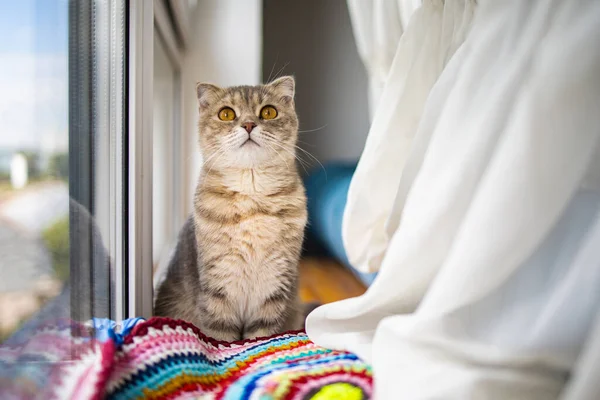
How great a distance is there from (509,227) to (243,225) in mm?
743

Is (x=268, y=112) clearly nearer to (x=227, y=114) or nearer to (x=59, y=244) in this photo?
(x=227, y=114)

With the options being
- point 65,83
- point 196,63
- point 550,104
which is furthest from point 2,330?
point 196,63

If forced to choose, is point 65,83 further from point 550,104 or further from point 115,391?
point 550,104

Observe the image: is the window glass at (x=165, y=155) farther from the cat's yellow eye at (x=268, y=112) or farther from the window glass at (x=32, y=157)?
the window glass at (x=32, y=157)

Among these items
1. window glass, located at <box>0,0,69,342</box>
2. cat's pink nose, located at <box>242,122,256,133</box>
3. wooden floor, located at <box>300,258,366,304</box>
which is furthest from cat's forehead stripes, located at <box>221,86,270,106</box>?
wooden floor, located at <box>300,258,366,304</box>

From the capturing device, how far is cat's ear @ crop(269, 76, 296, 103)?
1408 mm

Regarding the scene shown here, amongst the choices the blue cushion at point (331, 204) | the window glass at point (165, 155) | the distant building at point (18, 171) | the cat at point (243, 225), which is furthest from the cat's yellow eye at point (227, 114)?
the blue cushion at point (331, 204)

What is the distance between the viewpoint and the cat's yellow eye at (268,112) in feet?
4.45

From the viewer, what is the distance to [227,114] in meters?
1.34

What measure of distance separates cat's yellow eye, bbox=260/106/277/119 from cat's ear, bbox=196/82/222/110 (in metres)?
0.15

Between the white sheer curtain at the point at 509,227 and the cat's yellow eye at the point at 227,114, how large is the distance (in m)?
0.77

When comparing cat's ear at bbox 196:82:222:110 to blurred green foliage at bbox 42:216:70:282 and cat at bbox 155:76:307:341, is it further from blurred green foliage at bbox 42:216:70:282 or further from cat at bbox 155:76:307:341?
blurred green foliage at bbox 42:216:70:282

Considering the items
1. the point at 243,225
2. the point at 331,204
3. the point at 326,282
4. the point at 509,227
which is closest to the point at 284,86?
the point at 243,225

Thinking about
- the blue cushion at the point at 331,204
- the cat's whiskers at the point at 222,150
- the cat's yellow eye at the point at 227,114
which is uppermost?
the cat's yellow eye at the point at 227,114
